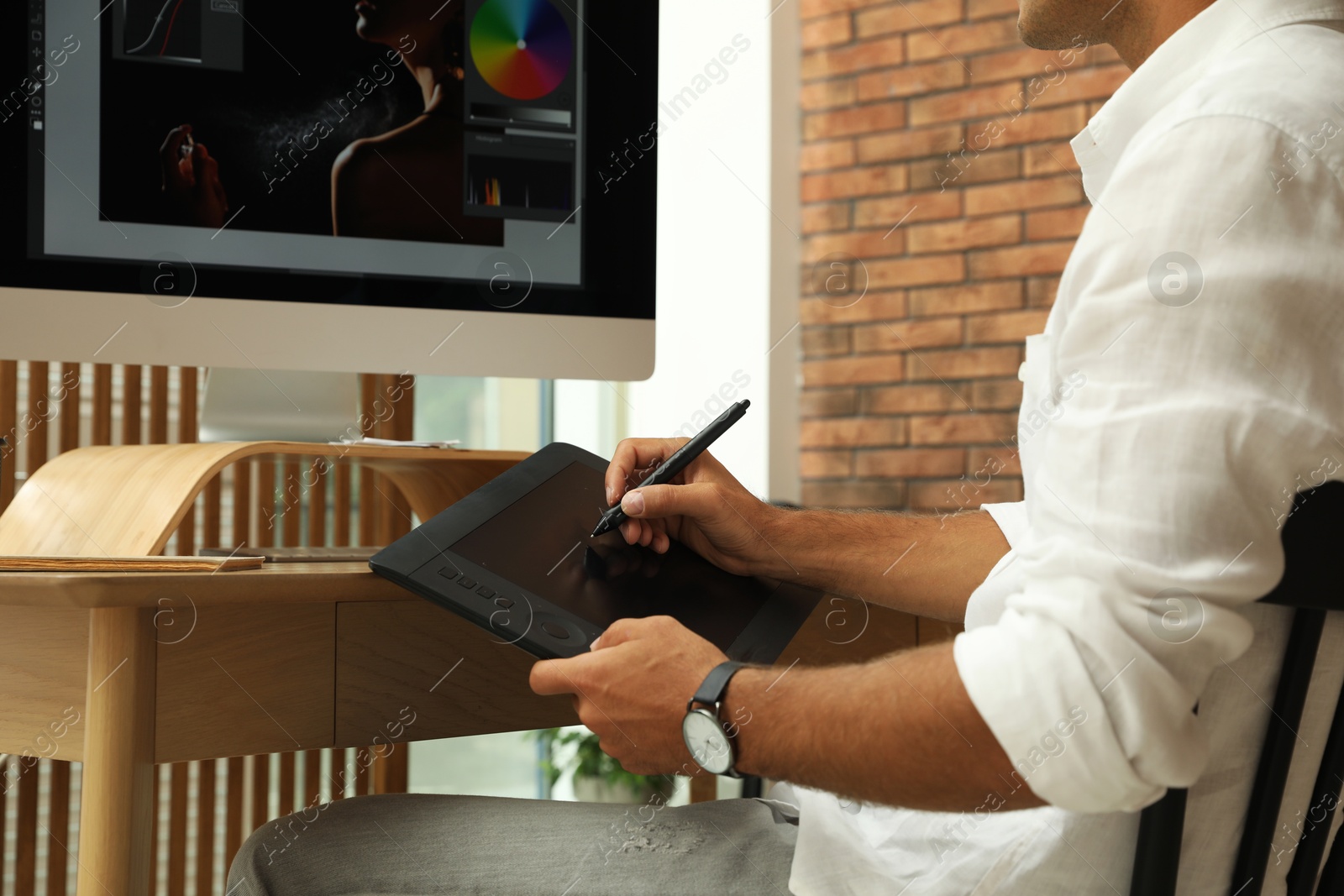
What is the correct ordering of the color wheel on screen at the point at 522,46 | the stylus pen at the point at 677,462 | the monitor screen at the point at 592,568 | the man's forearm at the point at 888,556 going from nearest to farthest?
1. the monitor screen at the point at 592,568
2. the stylus pen at the point at 677,462
3. the man's forearm at the point at 888,556
4. the color wheel on screen at the point at 522,46

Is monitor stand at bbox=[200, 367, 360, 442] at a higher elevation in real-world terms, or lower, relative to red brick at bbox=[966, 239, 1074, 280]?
lower

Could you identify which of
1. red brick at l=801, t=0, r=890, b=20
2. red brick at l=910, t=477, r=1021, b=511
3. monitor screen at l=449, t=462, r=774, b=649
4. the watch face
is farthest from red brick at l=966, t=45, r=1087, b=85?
the watch face

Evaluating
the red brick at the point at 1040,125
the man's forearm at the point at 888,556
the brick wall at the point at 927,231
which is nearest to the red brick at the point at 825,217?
the brick wall at the point at 927,231

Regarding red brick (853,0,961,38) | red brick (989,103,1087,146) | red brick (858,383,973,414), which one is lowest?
red brick (858,383,973,414)

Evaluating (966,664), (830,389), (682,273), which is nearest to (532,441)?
(682,273)

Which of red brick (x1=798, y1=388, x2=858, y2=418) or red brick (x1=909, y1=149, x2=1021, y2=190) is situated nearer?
red brick (x1=909, y1=149, x2=1021, y2=190)

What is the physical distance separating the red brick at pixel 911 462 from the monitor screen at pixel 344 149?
1.76 meters

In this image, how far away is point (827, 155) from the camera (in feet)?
10.1

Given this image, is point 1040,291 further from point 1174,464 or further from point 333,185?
point 1174,464

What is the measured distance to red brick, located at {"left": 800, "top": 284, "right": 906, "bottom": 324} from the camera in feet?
9.66

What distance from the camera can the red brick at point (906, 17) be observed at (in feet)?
9.48

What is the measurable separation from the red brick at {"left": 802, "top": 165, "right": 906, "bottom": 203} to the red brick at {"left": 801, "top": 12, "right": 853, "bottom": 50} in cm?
37

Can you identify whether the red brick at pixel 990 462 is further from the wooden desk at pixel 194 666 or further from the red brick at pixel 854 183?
the wooden desk at pixel 194 666

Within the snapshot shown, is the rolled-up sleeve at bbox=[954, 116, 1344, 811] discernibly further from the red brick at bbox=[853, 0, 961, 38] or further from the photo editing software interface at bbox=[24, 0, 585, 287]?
the red brick at bbox=[853, 0, 961, 38]
